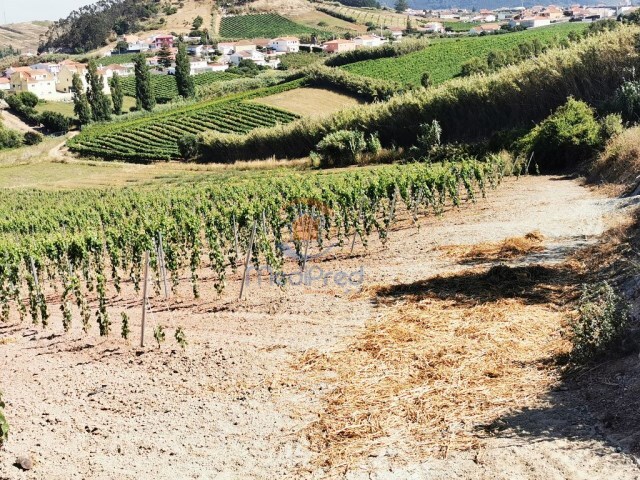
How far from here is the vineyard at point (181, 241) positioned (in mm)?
12383

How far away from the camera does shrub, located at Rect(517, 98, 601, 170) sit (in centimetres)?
2609

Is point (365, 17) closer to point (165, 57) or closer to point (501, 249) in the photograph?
point (165, 57)

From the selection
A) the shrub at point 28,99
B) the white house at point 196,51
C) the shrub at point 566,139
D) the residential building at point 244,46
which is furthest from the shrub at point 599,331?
the white house at point 196,51

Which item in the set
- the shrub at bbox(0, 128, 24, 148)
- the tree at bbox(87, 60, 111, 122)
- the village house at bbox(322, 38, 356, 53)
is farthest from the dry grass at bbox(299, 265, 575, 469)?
the village house at bbox(322, 38, 356, 53)

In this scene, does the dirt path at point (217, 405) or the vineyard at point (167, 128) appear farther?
the vineyard at point (167, 128)

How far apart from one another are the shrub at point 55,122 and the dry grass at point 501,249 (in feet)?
243

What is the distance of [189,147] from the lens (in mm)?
54375

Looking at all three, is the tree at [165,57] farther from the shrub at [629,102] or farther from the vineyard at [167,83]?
the shrub at [629,102]

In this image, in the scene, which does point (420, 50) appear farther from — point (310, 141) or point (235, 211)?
point (235, 211)

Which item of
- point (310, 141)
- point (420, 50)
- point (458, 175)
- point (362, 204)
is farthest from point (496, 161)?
point (420, 50)

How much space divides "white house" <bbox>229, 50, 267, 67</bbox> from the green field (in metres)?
46.5

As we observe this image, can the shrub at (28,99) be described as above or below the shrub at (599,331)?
above

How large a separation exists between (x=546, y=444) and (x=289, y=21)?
178 metres

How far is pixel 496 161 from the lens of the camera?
24375mm
